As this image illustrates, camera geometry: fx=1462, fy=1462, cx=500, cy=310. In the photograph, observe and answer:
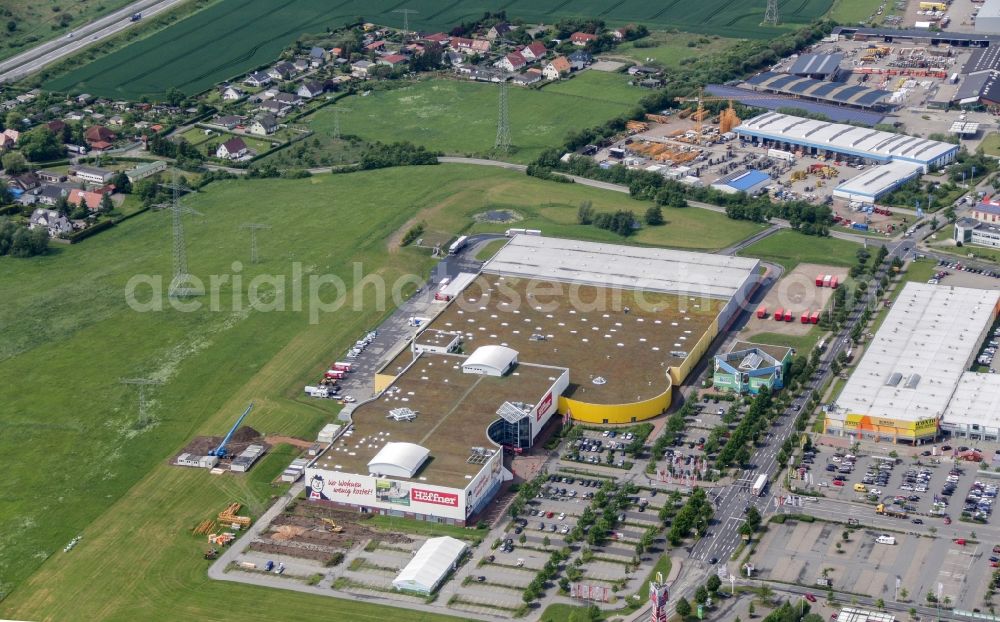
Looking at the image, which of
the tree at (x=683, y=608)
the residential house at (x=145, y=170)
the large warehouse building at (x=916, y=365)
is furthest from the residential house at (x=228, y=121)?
the tree at (x=683, y=608)

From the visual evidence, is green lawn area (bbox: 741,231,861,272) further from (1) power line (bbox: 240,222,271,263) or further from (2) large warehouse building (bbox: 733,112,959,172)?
(1) power line (bbox: 240,222,271,263)

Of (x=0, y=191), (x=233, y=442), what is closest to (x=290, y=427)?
(x=233, y=442)

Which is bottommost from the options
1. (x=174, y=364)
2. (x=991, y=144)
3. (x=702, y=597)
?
(x=174, y=364)

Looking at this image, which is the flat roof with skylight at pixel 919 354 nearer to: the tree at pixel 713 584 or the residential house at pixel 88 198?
the tree at pixel 713 584

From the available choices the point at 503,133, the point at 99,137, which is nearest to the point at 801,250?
the point at 503,133

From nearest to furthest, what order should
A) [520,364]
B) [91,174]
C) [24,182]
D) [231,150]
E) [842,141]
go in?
1. [520,364]
2. [24,182]
3. [91,174]
4. [842,141]
5. [231,150]

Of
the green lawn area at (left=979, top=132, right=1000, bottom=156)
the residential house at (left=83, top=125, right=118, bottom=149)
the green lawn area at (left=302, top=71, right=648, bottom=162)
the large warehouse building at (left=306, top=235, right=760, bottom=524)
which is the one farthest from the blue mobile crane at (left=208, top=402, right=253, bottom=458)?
the green lawn area at (left=979, top=132, right=1000, bottom=156)

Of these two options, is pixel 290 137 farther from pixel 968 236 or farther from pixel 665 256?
pixel 968 236

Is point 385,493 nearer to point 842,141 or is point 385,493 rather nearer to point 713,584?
point 713,584
